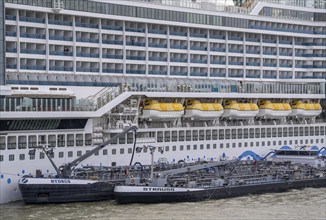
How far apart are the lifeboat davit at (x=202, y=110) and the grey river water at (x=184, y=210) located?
8907 mm

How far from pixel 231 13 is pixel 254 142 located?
9822 mm

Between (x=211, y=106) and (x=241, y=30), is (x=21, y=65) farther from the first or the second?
(x=241, y=30)

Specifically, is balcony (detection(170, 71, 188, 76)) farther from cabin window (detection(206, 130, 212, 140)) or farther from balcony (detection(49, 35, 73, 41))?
balcony (detection(49, 35, 73, 41))

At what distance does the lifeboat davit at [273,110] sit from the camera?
62469 millimetres

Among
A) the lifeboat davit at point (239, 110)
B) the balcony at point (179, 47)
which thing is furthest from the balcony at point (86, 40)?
the lifeboat davit at point (239, 110)

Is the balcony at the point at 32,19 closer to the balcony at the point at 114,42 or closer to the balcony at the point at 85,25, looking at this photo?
the balcony at the point at 85,25

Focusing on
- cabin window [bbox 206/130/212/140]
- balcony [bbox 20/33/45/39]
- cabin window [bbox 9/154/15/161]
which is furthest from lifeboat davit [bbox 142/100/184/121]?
cabin window [bbox 9/154/15/161]

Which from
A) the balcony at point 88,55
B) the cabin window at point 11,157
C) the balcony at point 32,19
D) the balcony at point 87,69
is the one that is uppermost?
the balcony at point 32,19

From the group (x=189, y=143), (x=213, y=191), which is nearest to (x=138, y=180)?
(x=213, y=191)

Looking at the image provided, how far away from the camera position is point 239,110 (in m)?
60.3

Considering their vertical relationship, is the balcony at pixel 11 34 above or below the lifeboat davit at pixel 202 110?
above

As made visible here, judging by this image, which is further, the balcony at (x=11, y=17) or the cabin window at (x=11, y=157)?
the balcony at (x=11, y=17)

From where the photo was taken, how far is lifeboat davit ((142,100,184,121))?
5481 centimetres

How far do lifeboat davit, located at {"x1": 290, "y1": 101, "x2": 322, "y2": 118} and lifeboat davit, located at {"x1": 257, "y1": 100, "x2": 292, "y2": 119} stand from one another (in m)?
1.13
